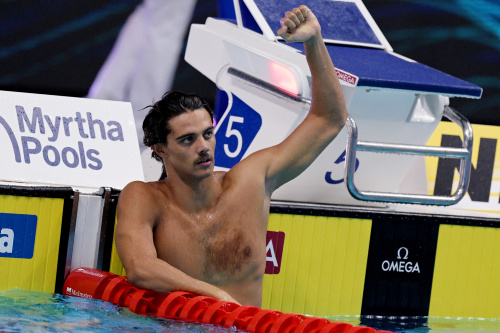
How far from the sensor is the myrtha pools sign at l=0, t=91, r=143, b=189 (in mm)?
3537

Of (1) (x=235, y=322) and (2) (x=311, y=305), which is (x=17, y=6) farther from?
(1) (x=235, y=322)

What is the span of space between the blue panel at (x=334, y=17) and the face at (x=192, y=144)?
4.10ft

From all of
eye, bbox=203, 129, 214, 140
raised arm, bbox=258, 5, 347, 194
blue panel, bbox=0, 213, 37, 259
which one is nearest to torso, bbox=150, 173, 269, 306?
raised arm, bbox=258, 5, 347, 194

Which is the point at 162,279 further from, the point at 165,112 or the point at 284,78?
the point at 284,78

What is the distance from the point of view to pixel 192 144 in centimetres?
→ 297

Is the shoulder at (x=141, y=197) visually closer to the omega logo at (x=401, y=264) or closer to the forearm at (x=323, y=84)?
the forearm at (x=323, y=84)

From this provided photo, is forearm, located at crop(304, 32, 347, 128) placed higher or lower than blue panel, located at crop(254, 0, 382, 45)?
lower

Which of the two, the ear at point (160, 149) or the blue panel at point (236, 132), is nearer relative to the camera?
the ear at point (160, 149)

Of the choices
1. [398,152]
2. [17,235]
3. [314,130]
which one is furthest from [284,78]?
[17,235]

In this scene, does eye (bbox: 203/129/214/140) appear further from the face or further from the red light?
the red light

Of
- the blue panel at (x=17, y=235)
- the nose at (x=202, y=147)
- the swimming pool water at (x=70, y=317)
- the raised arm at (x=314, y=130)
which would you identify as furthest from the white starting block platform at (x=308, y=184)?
the nose at (x=202, y=147)

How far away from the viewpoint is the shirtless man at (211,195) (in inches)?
116

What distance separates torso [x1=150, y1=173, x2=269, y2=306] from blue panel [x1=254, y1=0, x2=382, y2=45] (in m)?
1.26

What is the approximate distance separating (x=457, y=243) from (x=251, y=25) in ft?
4.49
